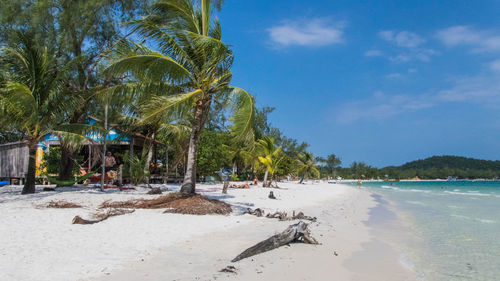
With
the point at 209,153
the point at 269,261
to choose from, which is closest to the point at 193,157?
the point at 269,261

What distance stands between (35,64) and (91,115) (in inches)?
227

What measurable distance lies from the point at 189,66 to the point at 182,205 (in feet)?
12.6

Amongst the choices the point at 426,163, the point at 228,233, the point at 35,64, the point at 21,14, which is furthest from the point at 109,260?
the point at 426,163

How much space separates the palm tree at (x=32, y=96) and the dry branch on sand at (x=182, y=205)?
374 cm

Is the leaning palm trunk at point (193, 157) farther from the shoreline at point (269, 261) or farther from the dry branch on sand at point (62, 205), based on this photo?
the shoreline at point (269, 261)

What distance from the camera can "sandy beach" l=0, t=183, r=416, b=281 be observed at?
3.79m

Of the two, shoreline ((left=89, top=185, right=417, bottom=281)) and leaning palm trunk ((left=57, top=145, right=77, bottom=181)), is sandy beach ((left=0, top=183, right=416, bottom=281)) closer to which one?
shoreline ((left=89, top=185, right=417, bottom=281))

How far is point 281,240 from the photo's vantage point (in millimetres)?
5242

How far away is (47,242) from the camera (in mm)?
4770

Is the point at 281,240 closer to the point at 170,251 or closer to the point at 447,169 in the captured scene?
the point at 170,251

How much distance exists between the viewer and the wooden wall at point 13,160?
1516 centimetres

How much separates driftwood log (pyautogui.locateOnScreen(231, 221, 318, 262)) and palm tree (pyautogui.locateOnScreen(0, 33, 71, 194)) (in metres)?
8.34

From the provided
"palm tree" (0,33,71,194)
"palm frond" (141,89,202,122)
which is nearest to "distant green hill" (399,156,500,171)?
"palm frond" (141,89,202,122)

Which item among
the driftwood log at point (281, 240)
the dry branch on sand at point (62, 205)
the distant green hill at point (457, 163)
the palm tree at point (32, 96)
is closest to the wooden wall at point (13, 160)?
the palm tree at point (32, 96)
